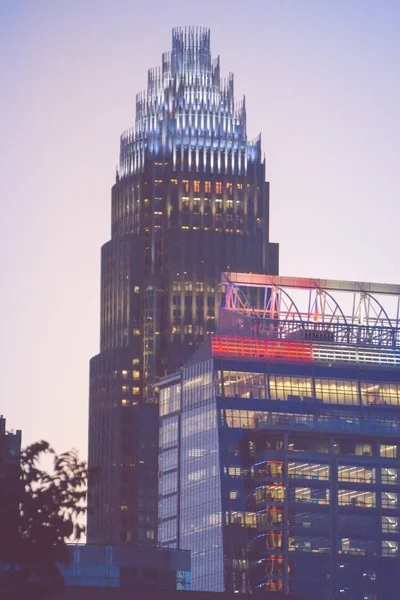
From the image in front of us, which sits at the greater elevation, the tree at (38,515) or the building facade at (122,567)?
the building facade at (122,567)

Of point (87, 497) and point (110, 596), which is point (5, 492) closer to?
point (87, 497)

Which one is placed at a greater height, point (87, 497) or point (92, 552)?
point (92, 552)

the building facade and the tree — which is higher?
the building facade

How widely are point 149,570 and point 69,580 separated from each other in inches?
400

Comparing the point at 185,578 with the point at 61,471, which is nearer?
the point at 61,471

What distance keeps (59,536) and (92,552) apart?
275 feet

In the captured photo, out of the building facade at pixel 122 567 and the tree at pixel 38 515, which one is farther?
the building facade at pixel 122 567

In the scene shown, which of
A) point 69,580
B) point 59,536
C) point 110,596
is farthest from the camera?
point 69,580

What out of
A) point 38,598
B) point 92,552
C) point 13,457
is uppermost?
point 92,552

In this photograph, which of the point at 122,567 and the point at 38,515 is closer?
the point at 38,515

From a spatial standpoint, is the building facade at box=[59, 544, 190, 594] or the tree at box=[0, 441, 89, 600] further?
the building facade at box=[59, 544, 190, 594]

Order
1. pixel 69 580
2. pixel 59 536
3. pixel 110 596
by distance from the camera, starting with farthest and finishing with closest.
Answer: pixel 69 580 → pixel 110 596 → pixel 59 536

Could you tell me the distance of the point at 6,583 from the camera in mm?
82062

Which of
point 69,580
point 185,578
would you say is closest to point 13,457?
point 69,580
